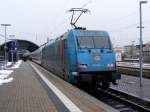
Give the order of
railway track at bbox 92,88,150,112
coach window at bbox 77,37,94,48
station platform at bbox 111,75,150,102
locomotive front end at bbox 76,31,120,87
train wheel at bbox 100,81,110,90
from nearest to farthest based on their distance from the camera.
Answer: railway track at bbox 92,88,150,112
station platform at bbox 111,75,150,102
locomotive front end at bbox 76,31,120,87
train wheel at bbox 100,81,110,90
coach window at bbox 77,37,94,48

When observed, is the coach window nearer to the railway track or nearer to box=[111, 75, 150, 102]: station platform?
the railway track

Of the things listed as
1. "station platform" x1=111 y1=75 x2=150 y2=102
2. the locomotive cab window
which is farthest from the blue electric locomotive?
"station platform" x1=111 y1=75 x2=150 y2=102

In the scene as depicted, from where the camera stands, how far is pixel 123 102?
1842 cm

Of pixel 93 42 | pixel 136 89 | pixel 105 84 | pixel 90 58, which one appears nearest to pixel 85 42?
pixel 93 42

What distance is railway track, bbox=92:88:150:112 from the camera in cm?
1647

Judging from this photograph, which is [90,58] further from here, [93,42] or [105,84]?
[105,84]

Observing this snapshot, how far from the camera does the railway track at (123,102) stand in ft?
54.0

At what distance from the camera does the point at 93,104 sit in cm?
1388

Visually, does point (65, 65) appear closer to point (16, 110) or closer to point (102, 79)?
point (102, 79)

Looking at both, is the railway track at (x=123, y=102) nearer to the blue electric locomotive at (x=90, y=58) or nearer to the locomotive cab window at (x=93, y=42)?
the blue electric locomotive at (x=90, y=58)

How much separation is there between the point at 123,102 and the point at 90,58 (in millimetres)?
4666

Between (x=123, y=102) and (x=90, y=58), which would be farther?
(x=90, y=58)

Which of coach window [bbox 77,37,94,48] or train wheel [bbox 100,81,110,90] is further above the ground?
coach window [bbox 77,37,94,48]

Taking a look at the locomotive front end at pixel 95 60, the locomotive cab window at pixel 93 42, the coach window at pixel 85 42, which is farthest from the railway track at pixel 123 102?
the coach window at pixel 85 42
